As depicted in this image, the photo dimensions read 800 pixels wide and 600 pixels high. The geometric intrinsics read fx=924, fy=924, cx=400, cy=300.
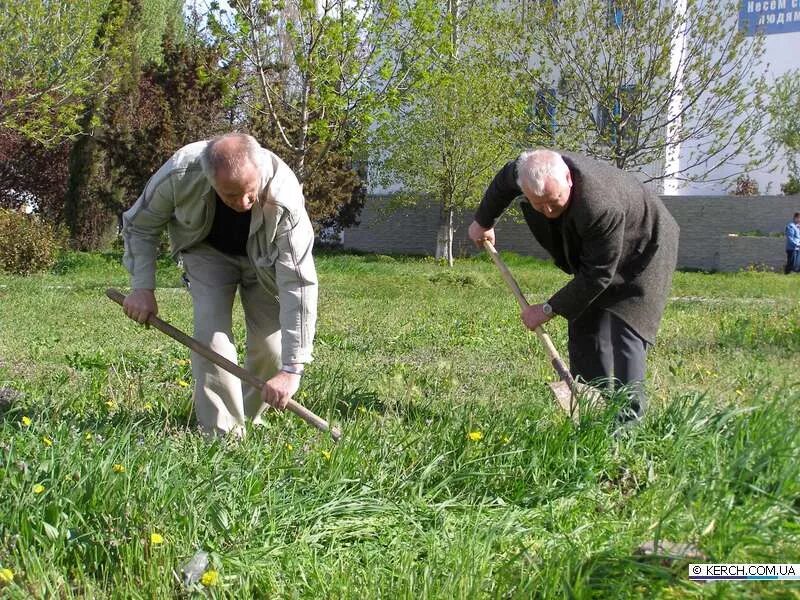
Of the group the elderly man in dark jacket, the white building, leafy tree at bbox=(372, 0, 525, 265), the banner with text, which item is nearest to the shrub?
the white building

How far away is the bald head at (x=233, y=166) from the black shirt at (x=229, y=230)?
1.46ft

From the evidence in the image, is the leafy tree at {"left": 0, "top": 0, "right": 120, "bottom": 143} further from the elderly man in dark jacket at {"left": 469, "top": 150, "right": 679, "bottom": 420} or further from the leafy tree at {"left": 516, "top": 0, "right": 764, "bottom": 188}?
the elderly man in dark jacket at {"left": 469, "top": 150, "right": 679, "bottom": 420}

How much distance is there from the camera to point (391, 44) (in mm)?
13039

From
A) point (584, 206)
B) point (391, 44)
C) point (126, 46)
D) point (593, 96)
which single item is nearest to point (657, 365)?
point (584, 206)

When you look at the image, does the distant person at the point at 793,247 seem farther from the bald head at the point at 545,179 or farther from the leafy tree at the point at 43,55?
the bald head at the point at 545,179

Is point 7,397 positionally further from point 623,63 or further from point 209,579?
point 623,63

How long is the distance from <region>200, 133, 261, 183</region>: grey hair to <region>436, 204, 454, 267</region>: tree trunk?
1881cm

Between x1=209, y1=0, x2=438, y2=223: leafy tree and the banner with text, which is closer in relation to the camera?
x1=209, y1=0, x2=438, y2=223: leafy tree

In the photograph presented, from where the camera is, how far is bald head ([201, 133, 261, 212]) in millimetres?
3861

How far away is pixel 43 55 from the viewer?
1479 cm

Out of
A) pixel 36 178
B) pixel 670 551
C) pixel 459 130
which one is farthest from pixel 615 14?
pixel 36 178

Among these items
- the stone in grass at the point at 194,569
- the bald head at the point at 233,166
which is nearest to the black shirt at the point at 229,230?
the bald head at the point at 233,166

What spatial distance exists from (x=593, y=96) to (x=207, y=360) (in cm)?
1239

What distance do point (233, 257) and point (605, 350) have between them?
2.08 m
